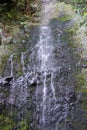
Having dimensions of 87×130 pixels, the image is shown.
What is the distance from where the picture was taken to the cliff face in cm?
680

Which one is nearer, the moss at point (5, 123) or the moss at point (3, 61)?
the moss at point (5, 123)

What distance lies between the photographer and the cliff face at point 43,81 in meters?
6.80

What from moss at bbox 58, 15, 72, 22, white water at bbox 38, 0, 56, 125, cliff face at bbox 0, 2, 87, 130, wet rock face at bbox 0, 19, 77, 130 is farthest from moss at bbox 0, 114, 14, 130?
moss at bbox 58, 15, 72, 22

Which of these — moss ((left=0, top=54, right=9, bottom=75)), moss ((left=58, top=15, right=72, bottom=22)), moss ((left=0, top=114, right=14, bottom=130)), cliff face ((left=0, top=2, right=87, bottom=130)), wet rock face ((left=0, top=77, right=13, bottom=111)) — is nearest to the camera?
cliff face ((left=0, top=2, right=87, bottom=130))

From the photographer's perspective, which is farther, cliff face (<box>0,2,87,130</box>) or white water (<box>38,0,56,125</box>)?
white water (<box>38,0,56,125</box>)

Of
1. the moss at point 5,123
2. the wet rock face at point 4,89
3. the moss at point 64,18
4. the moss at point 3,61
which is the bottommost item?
the moss at point 5,123

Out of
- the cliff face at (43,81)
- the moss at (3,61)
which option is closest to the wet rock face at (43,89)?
the cliff face at (43,81)

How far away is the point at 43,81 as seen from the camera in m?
7.33

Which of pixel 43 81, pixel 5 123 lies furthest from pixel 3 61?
pixel 5 123

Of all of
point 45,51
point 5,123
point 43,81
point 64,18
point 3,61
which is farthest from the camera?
point 64,18

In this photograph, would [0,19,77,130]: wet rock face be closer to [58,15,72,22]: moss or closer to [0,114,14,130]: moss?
[0,114,14,130]: moss

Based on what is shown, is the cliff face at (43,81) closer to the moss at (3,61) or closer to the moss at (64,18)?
the moss at (3,61)

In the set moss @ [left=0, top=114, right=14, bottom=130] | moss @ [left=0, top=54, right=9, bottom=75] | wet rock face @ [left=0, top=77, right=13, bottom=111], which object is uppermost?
moss @ [left=0, top=54, right=9, bottom=75]

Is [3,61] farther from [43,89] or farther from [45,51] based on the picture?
[43,89]
